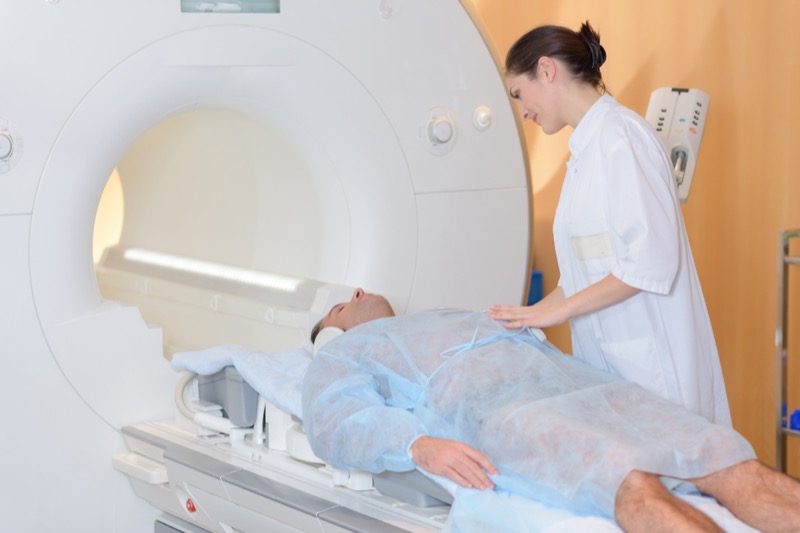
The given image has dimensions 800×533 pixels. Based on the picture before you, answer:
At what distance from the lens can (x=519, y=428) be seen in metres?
1.76

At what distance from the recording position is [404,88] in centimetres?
266

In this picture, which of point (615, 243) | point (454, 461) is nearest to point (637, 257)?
point (615, 243)

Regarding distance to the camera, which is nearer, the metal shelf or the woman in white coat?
the woman in white coat

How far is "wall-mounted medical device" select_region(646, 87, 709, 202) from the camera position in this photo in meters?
2.73

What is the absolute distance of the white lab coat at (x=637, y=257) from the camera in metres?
1.99

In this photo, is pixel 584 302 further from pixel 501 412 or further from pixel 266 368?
pixel 266 368

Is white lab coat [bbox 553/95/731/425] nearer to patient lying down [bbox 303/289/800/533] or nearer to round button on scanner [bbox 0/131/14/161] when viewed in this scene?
patient lying down [bbox 303/289/800/533]

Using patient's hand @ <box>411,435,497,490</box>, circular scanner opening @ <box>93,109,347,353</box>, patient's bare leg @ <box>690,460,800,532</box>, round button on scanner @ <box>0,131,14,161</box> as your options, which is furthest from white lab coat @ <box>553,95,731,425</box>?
round button on scanner @ <box>0,131,14,161</box>

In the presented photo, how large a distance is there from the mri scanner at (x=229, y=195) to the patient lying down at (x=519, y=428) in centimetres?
15

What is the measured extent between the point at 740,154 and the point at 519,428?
1660 millimetres

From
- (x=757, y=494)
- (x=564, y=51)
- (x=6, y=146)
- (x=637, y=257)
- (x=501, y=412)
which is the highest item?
(x=564, y=51)

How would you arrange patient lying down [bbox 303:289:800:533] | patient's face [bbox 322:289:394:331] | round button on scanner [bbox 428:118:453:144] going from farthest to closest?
round button on scanner [bbox 428:118:453:144], patient's face [bbox 322:289:394:331], patient lying down [bbox 303:289:800:533]

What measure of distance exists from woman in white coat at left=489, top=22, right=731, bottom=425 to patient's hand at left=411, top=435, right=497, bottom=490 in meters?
0.37

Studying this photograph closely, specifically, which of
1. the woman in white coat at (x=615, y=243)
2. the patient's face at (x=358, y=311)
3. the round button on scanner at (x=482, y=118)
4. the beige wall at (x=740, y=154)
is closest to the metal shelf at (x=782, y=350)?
the beige wall at (x=740, y=154)
